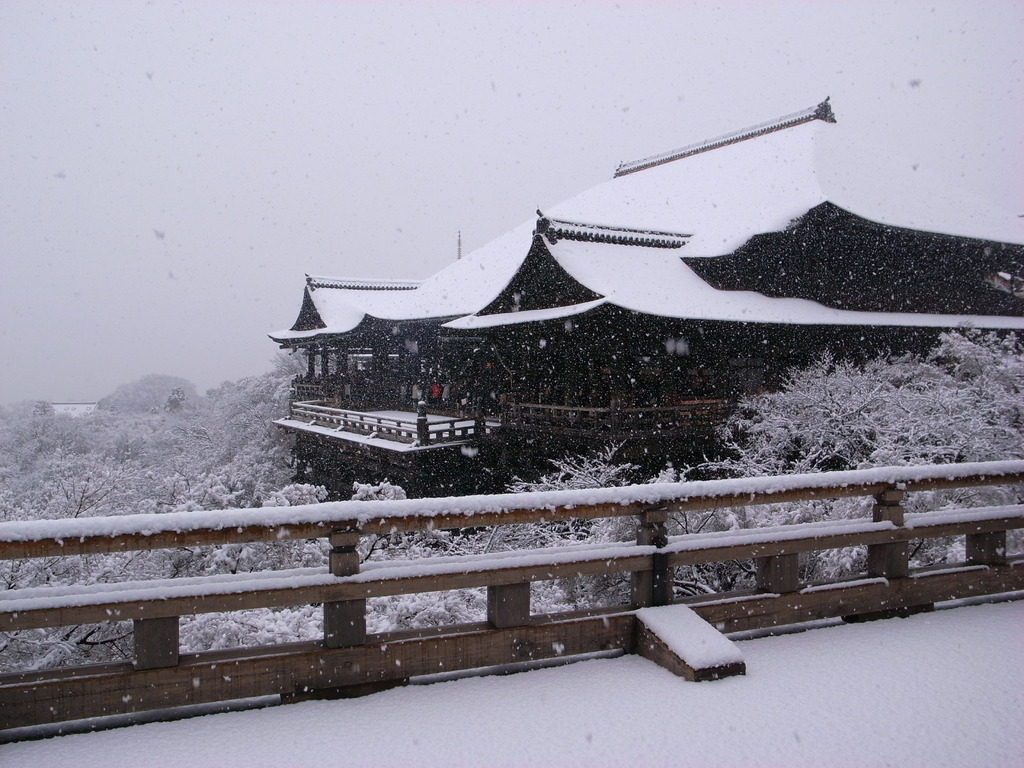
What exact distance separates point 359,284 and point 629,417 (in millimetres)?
17514

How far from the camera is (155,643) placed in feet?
8.44

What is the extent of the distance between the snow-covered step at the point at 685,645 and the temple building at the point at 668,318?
8652 millimetres

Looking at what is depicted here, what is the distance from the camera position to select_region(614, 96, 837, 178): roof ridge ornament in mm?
20672

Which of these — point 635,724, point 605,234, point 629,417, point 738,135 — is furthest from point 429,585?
point 738,135

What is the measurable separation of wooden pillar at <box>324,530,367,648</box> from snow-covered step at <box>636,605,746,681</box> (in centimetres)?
134

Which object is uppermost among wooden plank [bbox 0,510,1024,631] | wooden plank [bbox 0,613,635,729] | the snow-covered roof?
the snow-covered roof

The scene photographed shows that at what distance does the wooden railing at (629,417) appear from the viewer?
39.2 feet

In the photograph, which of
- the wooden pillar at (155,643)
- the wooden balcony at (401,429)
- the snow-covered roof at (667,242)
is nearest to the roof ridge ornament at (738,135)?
the snow-covered roof at (667,242)

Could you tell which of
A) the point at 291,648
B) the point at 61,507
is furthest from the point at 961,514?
the point at 61,507

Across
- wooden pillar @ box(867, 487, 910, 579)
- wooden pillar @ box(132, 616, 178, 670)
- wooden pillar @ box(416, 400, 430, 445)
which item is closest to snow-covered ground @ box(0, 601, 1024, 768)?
wooden pillar @ box(132, 616, 178, 670)

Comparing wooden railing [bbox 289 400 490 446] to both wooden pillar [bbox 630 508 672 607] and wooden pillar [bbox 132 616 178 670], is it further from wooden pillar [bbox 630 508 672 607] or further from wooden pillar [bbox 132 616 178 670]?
wooden pillar [bbox 132 616 178 670]

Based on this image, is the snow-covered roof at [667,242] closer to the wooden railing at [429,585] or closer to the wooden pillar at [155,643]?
the wooden railing at [429,585]

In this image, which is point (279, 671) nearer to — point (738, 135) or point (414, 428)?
point (414, 428)

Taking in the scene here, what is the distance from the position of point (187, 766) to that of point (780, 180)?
18.2m
